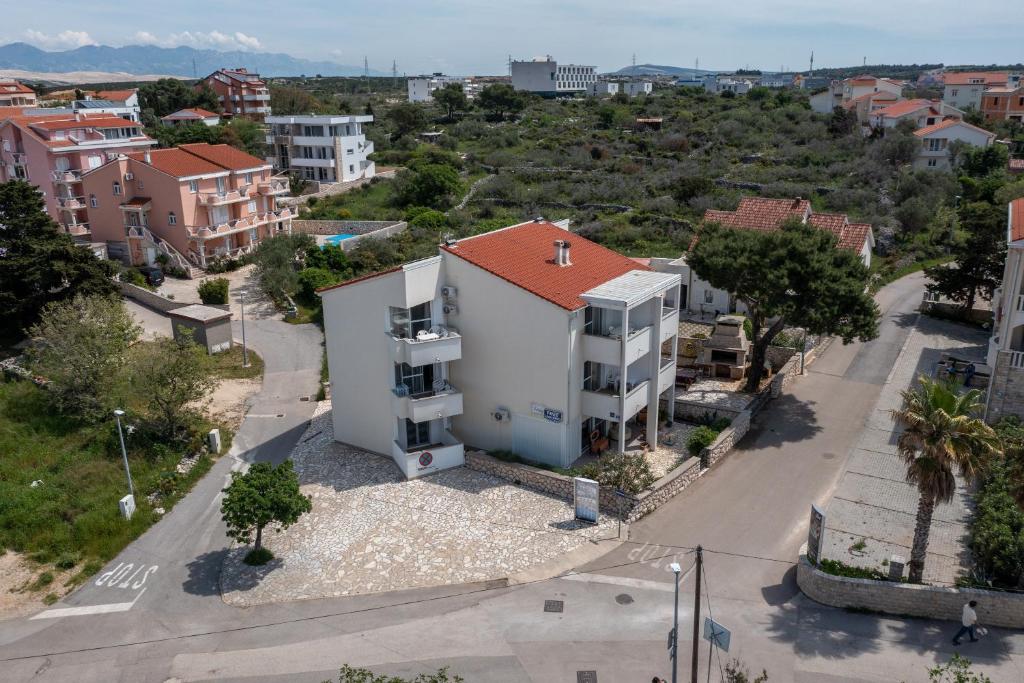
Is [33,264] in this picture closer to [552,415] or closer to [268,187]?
[268,187]

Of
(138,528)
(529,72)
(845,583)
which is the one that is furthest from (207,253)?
(529,72)

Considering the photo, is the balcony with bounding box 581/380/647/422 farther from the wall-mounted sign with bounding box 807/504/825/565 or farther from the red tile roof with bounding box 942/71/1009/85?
the red tile roof with bounding box 942/71/1009/85

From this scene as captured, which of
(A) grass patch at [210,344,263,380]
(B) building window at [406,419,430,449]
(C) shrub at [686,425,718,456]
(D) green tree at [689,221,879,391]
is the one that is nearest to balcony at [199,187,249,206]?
(A) grass patch at [210,344,263,380]

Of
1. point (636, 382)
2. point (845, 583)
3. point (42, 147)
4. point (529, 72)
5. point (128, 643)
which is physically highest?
point (529, 72)

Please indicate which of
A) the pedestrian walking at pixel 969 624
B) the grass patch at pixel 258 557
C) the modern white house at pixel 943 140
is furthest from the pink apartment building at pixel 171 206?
the modern white house at pixel 943 140

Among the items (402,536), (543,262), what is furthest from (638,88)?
(402,536)

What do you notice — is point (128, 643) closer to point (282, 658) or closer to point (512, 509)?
point (282, 658)
